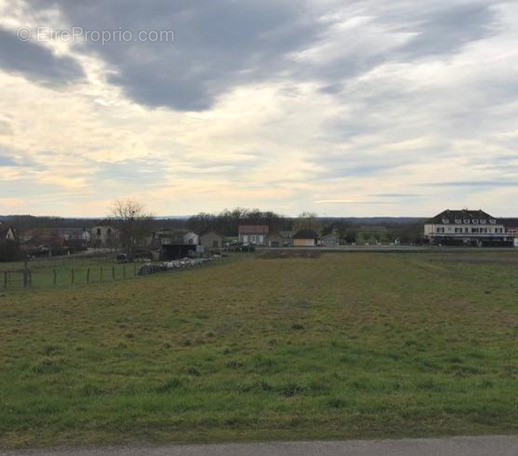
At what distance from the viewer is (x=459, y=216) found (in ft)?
461

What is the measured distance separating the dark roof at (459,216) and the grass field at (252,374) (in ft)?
415

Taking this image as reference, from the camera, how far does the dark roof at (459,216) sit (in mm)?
139875

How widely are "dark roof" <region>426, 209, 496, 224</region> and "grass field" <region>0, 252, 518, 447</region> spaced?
127 m

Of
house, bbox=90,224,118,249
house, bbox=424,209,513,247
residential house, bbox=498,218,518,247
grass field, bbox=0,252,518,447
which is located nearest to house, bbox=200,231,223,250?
house, bbox=90,224,118,249

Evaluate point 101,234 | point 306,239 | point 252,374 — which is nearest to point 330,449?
point 252,374

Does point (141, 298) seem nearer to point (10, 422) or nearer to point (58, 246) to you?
point (10, 422)

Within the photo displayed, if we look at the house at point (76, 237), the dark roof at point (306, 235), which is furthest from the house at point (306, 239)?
the house at point (76, 237)

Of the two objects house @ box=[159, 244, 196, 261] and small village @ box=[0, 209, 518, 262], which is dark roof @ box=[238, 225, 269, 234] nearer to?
small village @ box=[0, 209, 518, 262]

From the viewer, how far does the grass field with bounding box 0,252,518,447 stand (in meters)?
5.96

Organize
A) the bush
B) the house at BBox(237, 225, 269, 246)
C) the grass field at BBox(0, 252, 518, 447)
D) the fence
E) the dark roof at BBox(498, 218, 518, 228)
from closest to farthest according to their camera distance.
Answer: the grass field at BBox(0, 252, 518, 447) → the fence → the bush → the dark roof at BBox(498, 218, 518, 228) → the house at BBox(237, 225, 269, 246)

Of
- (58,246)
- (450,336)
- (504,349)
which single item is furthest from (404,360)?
(58,246)

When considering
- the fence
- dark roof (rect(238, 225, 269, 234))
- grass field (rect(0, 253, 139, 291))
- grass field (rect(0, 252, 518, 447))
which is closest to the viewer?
grass field (rect(0, 252, 518, 447))

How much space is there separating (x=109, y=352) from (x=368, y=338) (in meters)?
5.59

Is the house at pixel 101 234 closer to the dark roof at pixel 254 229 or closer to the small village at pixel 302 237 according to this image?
the small village at pixel 302 237
